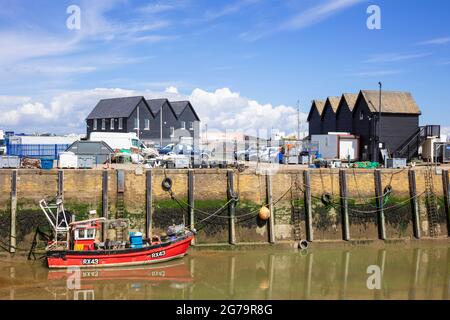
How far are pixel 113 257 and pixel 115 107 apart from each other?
34.9 m

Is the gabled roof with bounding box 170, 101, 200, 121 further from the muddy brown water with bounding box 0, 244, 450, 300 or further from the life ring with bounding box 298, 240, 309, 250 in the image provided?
the muddy brown water with bounding box 0, 244, 450, 300

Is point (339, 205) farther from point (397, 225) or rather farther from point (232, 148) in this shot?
point (232, 148)

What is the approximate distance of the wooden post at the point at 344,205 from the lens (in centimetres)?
2962

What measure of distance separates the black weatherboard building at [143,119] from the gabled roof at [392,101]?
1790cm

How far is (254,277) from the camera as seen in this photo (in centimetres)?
2444

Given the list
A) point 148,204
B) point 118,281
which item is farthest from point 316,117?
point 118,281

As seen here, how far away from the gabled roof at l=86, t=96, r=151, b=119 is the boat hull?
3102 cm

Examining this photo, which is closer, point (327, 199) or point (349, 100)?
point (327, 199)

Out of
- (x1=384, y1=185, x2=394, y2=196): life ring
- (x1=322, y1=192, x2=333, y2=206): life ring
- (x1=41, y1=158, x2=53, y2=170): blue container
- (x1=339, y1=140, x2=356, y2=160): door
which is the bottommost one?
(x1=322, y1=192, x2=333, y2=206): life ring

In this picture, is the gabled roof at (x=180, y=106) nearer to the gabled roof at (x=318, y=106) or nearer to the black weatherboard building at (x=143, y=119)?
the black weatherboard building at (x=143, y=119)

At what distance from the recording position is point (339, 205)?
30047 mm

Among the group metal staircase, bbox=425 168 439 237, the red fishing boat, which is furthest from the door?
the red fishing boat

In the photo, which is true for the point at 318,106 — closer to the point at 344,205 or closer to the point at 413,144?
the point at 413,144

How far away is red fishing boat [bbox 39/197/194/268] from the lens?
80.7 ft
